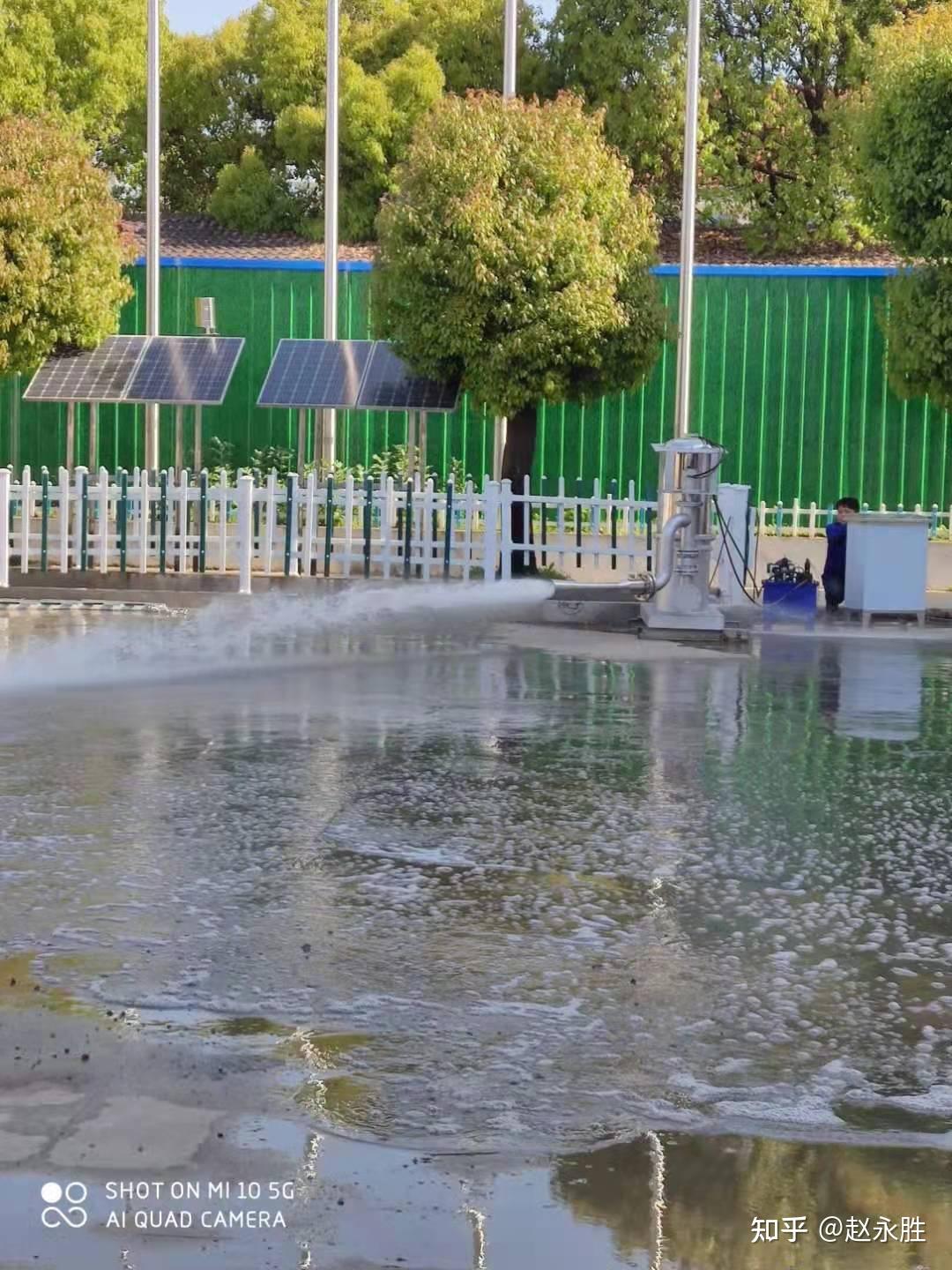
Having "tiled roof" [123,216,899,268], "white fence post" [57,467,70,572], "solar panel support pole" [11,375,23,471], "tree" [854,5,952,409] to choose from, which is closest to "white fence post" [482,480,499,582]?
"white fence post" [57,467,70,572]

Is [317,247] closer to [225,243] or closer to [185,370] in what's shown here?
[225,243]

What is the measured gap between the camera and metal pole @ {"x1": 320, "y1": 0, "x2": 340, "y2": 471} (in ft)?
85.1

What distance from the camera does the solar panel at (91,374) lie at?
906 inches

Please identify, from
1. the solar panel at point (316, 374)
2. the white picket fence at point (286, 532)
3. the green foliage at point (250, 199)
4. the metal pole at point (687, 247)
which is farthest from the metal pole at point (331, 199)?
the green foliage at point (250, 199)

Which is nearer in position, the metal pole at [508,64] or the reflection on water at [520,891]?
the reflection on water at [520,891]

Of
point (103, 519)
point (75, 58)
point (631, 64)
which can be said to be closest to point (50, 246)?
point (103, 519)

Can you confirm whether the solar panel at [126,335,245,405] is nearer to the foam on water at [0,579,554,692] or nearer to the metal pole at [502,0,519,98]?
the metal pole at [502,0,519,98]

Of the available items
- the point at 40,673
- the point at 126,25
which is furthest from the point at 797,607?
the point at 126,25

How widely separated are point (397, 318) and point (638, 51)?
21.5m

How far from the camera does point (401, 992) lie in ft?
19.3

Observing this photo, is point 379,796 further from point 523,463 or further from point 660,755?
point 523,463

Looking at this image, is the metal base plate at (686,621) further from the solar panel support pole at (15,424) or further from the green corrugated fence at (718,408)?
the solar panel support pole at (15,424)

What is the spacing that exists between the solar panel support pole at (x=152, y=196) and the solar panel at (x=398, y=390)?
473cm

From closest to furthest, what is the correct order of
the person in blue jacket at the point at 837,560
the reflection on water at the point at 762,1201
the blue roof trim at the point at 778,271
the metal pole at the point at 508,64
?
1. the reflection on water at the point at 762,1201
2. the person in blue jacket at the point at 837,560
3. the metal pole at the point at 508,64
4. the blue roof trim at the point at 778,271
